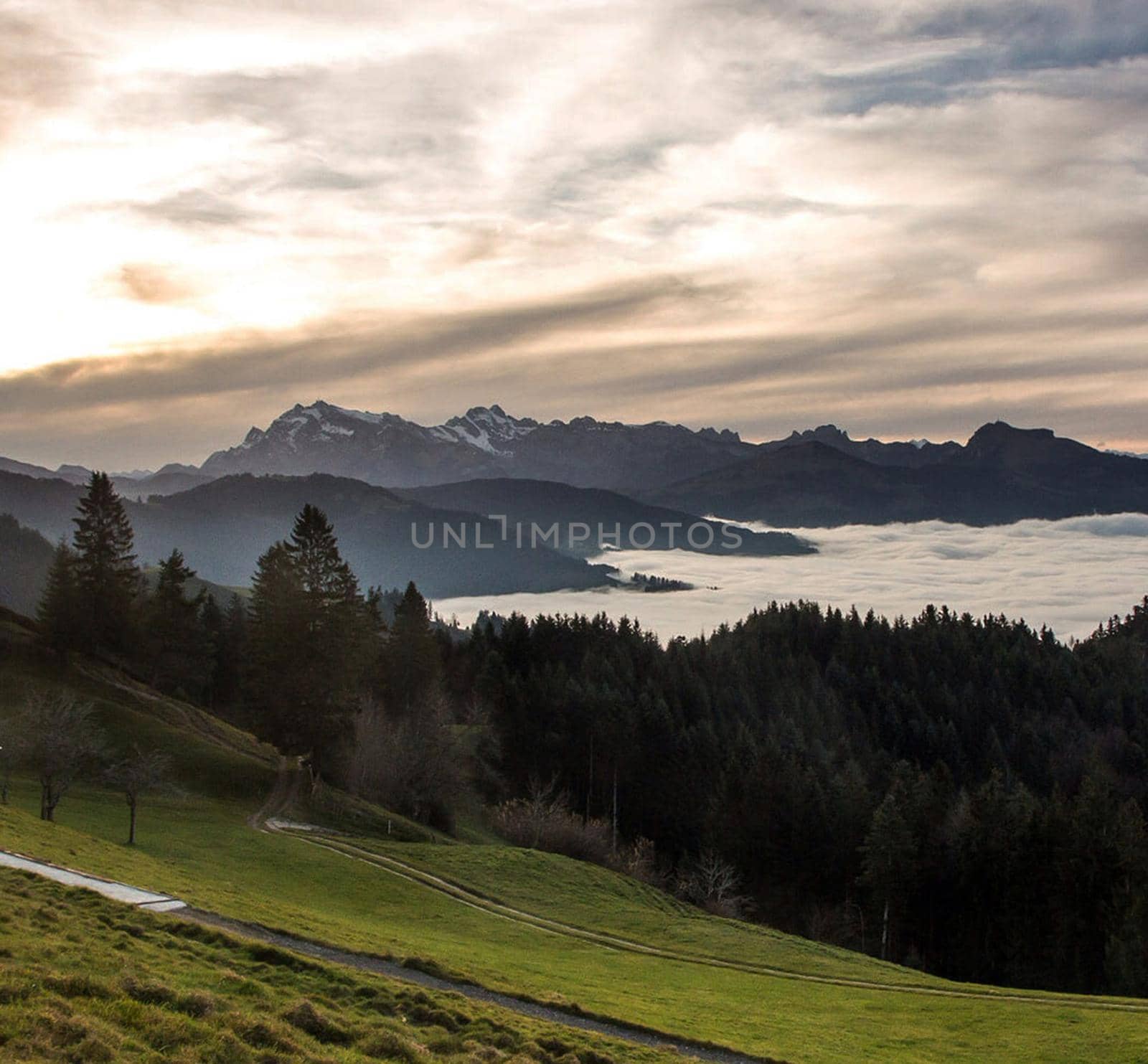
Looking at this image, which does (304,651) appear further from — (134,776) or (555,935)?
(555,935)

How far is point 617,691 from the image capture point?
381ft

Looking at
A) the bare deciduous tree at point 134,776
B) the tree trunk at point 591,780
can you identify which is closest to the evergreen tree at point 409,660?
the tree trunk at point 591,780

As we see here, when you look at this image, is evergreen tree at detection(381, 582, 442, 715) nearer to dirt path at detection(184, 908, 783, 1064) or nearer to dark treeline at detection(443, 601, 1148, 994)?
dark treeline at detection(443, 601, 1148, 994)

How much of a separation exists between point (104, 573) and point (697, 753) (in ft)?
221

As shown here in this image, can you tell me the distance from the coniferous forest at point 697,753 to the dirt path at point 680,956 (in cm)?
2219

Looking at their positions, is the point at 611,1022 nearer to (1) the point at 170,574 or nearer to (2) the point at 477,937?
(2) the point at 477,937

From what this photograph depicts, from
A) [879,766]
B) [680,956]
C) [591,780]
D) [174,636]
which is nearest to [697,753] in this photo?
[591,780]

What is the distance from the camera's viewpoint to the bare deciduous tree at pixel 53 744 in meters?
45.9

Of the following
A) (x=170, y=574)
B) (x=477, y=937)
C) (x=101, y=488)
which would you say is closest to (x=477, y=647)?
(x=170, y=574)

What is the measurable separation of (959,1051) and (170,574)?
8840cm

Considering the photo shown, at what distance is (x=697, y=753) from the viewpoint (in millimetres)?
112688

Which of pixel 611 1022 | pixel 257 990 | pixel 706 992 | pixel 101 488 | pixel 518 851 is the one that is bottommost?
pixel 518 851

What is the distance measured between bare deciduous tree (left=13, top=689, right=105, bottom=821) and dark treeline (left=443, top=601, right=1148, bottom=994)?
58408mm

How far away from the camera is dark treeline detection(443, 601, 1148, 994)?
73.5 m
